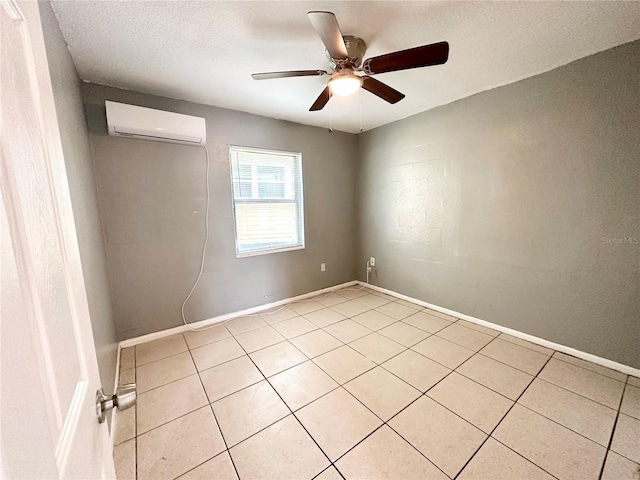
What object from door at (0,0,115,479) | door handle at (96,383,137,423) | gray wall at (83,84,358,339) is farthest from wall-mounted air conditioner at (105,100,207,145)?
door handle at (96,383,137,423)

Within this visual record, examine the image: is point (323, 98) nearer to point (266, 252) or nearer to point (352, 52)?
point (352, 52)

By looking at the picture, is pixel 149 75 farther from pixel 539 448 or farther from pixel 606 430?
pixel 606 430

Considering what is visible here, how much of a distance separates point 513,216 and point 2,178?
3040 mm

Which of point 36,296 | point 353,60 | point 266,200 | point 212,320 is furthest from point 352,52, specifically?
point 212,320

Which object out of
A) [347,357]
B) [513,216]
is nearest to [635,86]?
[513,216]

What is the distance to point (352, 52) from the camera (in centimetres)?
168

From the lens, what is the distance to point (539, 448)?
1.34 metres

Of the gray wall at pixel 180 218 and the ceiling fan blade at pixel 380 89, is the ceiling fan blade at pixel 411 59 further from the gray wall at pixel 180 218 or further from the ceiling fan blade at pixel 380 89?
the gray wall at pixel 180 218

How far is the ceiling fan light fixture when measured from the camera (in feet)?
5.47

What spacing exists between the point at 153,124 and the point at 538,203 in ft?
11.4

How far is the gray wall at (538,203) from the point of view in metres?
1.84

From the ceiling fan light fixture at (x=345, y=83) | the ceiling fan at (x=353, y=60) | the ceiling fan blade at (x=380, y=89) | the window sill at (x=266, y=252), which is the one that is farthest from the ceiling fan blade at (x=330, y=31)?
the window sill at (x=266, y=252)

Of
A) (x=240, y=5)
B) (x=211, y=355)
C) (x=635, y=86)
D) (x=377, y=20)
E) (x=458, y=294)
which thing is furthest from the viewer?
(x=458, y=294)

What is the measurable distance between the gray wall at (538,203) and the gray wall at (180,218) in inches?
60.8
